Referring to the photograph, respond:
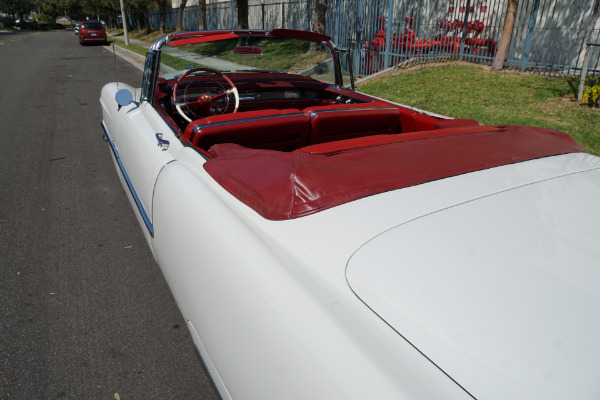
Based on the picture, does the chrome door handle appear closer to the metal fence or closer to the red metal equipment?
the metal fence

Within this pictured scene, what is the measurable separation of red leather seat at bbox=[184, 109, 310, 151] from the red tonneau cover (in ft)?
0.60

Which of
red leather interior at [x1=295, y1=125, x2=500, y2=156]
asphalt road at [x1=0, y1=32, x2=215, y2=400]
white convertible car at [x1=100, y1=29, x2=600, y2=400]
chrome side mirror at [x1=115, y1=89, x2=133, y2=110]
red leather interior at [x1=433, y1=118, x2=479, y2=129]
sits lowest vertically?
asphalt road at [x1=0, y1=32, x2=215, y2=400]

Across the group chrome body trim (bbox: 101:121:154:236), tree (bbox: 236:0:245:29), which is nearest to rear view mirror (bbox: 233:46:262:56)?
chrome body trim (bbox: 101:121:154:236)

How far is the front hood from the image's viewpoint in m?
0.88

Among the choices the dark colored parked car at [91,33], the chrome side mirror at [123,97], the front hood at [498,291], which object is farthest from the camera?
the dark colored parked car at [91,33]

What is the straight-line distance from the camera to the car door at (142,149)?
230 centimetres

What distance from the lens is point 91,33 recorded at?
24.0m

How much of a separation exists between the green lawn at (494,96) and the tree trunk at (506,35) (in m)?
0.25

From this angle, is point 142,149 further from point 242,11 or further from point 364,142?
point 242,11

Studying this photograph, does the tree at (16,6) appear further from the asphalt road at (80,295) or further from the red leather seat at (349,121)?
the red leather seat at (349,121)

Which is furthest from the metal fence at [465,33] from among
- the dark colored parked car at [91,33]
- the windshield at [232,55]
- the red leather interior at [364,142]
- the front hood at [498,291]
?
the dark colored parked car at [91,33]

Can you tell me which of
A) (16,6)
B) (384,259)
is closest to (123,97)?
(384,259)

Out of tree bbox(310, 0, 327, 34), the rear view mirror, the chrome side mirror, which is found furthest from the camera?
tree bbox(310, 0, 327, 34)

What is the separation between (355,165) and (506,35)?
8638 millimetres
